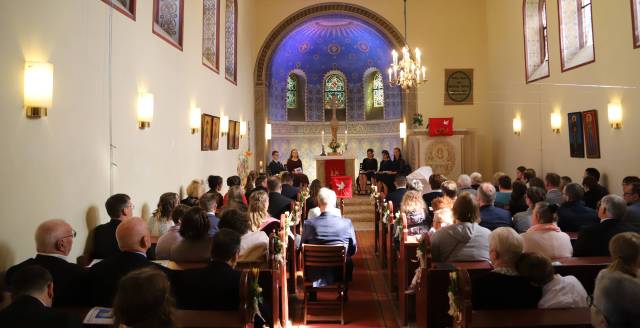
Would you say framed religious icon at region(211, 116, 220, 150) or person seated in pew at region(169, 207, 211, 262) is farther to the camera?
framed religious icon at region(211, 116, 220, 150)

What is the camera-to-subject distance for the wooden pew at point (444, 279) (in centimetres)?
385

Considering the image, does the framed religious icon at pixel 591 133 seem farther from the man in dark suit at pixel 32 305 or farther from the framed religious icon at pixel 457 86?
the man in dark suit at pixel 32 305

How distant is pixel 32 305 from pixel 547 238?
4.14 meters

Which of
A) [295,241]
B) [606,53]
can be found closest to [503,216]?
[295,241]

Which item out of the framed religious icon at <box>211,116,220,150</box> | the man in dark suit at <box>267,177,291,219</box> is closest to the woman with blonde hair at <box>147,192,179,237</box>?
the man in dark suit at <box>267,177,291,219</box>

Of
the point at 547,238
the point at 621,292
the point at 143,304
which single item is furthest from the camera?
the point at 547,238

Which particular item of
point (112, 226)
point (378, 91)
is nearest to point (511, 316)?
point (112, 226)

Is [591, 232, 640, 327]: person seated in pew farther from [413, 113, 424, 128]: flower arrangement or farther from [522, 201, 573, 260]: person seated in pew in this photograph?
[413, 113, 424, 128]: flower arrangement

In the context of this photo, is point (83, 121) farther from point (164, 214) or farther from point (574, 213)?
point (574, 213)

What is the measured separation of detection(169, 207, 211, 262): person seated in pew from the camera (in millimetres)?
4246

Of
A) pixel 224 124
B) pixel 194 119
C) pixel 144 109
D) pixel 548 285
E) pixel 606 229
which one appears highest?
pixel 224 124

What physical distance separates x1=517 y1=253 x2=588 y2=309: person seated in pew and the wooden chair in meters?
2.38

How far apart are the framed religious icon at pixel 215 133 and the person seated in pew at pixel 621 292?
8458 mm

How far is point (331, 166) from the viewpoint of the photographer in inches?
583
